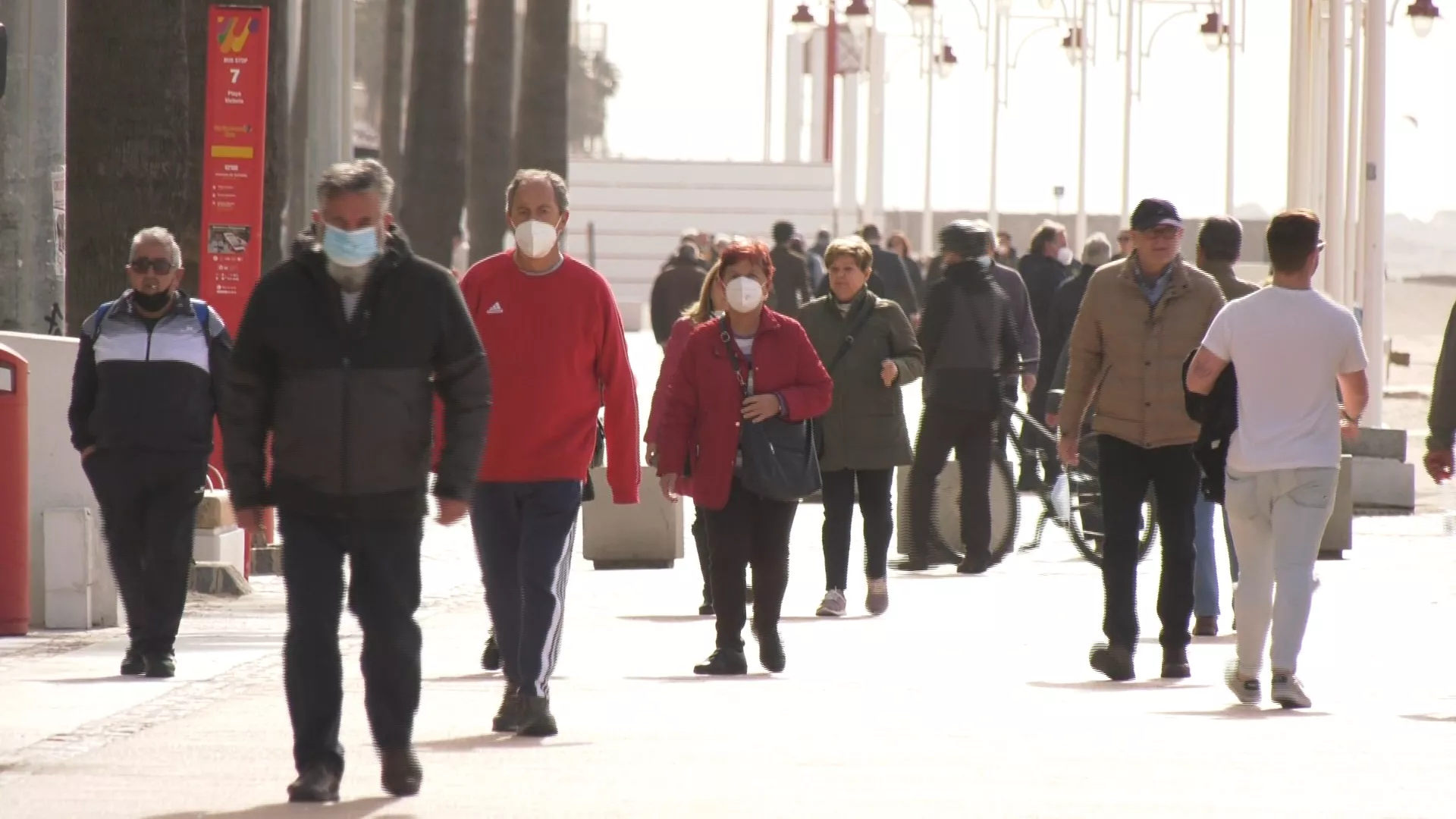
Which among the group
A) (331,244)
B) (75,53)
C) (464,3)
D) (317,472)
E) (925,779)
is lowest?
(925,779)

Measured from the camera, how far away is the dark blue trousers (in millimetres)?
8336

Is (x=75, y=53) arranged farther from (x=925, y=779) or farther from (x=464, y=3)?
(x=464, y=3)

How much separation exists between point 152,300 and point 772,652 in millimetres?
2561

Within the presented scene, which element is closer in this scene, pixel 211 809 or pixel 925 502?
pixel 211 809

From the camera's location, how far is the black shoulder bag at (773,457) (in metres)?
10.3

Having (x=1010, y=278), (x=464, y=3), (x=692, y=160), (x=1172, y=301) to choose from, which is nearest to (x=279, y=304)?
(x=1172, y=301)

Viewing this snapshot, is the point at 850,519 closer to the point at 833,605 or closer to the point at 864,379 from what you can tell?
the point at 833,605

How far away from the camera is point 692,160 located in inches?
3125

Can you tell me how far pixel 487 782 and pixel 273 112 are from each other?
16.1 m

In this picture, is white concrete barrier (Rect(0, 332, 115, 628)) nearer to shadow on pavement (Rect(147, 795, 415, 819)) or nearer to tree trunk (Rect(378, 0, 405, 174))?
shadow on pavement (Rect(147, 795, 415, 819))

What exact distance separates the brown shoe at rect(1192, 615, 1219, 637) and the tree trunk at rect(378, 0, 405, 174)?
38.3 metres

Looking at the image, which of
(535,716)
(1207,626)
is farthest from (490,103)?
(535,716)

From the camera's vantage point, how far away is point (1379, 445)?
66.2 feet

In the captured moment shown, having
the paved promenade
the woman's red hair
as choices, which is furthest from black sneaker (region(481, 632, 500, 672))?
the woman's red hair
